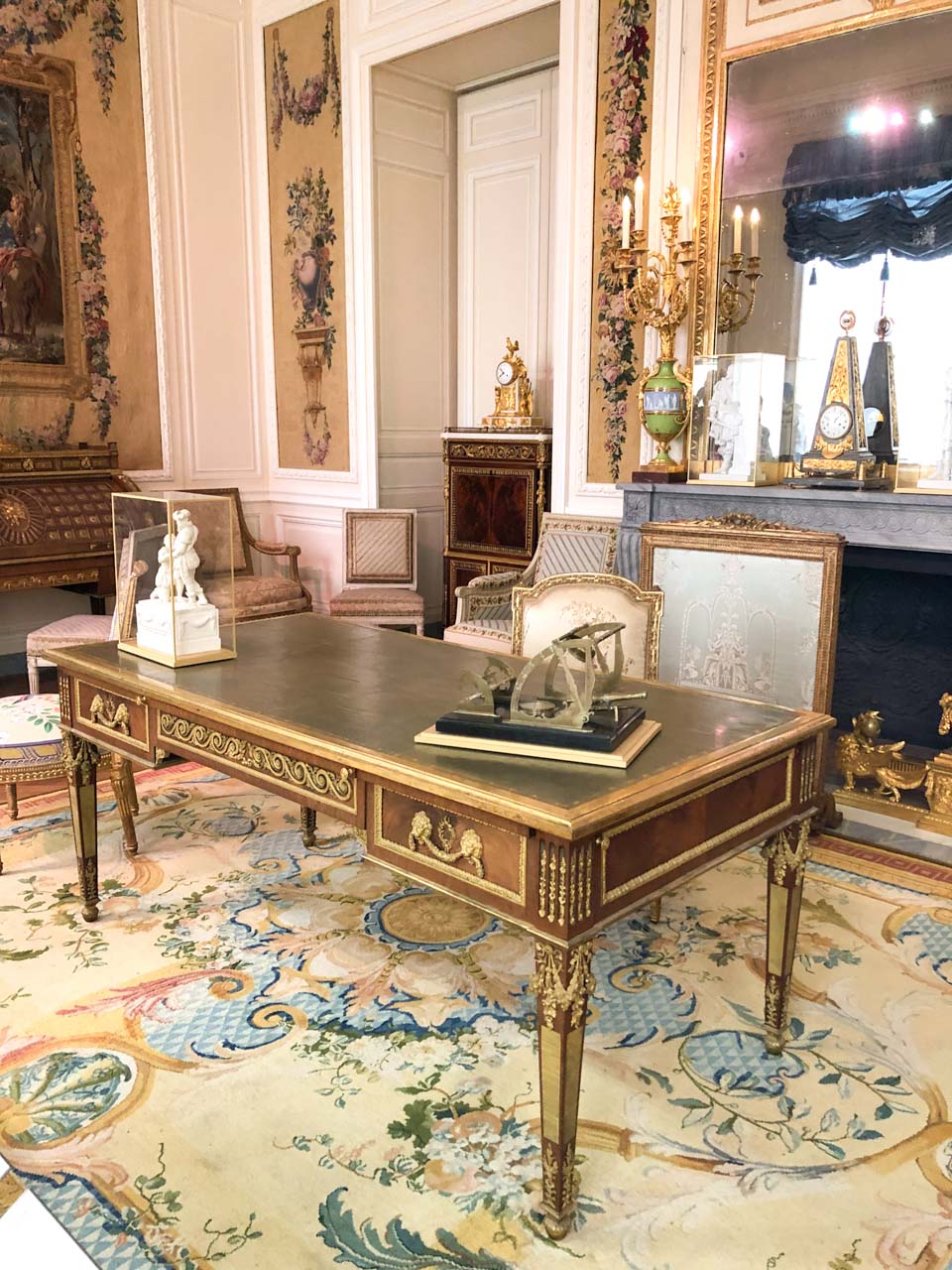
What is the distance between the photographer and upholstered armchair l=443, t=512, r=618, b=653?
5254 mm

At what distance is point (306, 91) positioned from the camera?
691 centimetres

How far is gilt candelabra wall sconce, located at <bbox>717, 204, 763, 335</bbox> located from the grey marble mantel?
90 cm

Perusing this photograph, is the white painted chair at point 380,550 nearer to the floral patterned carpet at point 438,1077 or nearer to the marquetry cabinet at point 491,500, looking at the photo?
the marquetry cabinet at point 491,500

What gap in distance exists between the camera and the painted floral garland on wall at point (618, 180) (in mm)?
4992

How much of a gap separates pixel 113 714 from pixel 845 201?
365 centimetres

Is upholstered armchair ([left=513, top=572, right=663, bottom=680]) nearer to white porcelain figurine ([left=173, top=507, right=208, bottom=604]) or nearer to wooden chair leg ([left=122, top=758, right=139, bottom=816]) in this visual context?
white porcelain figurine ([left=173, top=507, right=208, bottom=604])

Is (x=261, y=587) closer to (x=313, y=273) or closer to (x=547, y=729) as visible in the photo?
(x=313, y=273)

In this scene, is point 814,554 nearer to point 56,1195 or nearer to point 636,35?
point 636,35

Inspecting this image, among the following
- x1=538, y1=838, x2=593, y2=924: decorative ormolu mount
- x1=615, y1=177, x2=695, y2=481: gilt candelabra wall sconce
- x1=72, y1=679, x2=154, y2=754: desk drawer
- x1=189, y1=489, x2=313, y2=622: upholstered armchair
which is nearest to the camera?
x1=538, y1=838, x2=593, y2=924: decorative ormolu mount

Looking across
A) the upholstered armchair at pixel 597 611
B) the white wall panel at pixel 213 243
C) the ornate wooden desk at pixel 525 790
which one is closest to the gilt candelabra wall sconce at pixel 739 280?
the upholstered armchair at pixel 597 611

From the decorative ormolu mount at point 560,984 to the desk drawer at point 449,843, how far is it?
0.11 m

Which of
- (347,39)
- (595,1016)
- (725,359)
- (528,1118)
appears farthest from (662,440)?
(347,39)

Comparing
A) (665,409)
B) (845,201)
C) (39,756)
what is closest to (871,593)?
(665,409)

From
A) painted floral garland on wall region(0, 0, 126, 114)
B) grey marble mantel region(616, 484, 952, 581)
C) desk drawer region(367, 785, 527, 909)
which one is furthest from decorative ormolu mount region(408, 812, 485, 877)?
painted floral garland on wall region(0, 0, 126, 114)
